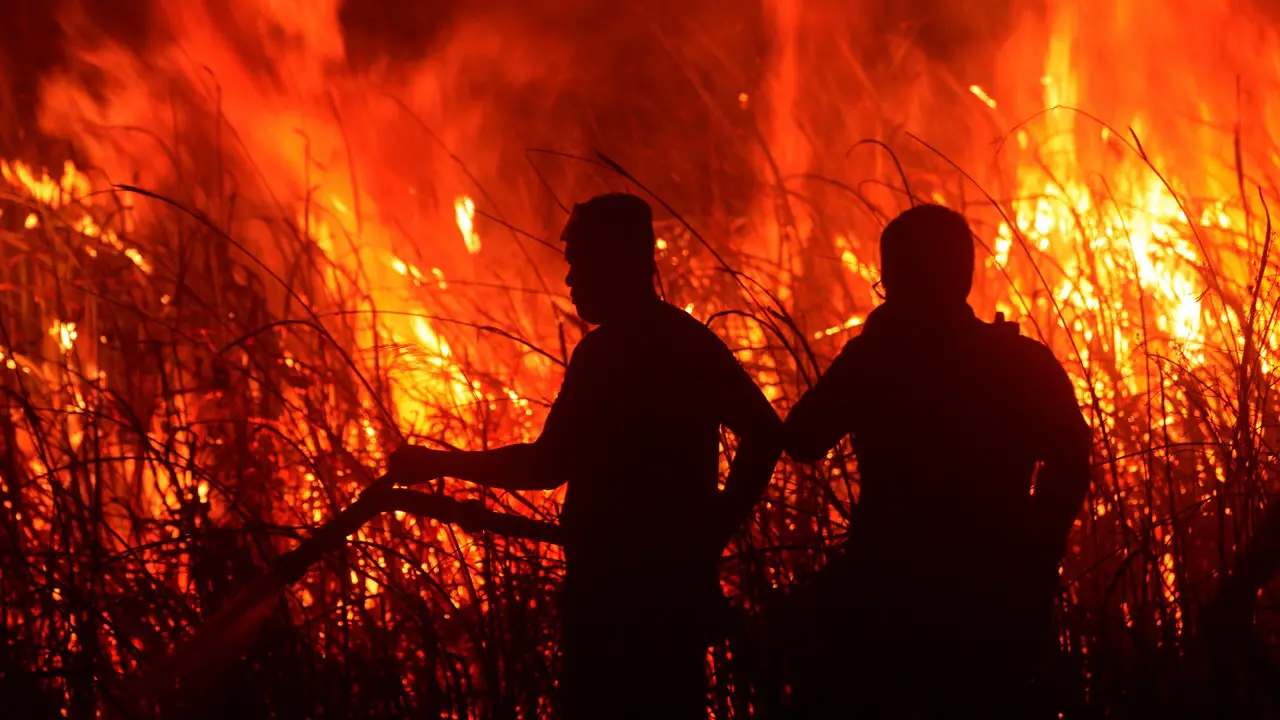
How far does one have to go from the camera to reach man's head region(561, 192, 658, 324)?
2.06m

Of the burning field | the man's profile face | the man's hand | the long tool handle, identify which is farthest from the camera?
the burning field

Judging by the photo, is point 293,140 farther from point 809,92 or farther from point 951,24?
point 951,24

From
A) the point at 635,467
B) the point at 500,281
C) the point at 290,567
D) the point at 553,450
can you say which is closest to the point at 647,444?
the point at 635,467

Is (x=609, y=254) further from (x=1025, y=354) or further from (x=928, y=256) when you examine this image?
(x=1025, y=354)

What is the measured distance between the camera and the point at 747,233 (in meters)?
5.90

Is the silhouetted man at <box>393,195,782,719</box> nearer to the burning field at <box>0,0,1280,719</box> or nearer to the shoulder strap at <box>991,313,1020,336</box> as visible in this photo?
the burning field at <box>0,0,1280,719</box>

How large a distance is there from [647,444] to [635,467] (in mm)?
40

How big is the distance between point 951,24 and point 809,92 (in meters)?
1.34

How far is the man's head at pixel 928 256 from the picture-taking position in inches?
79.7

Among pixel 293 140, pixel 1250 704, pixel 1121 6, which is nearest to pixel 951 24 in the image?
pixel 1121 6

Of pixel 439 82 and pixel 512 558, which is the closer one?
pixel 512 558

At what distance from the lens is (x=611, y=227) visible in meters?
2.05

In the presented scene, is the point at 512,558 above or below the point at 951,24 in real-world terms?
below

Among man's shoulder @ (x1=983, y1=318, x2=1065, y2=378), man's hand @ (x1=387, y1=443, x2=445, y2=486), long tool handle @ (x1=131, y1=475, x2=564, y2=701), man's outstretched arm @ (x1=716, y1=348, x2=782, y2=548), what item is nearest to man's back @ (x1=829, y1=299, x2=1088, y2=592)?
man's shoulder @ (x1=983, y1=318, x2=1065, y2=378)
